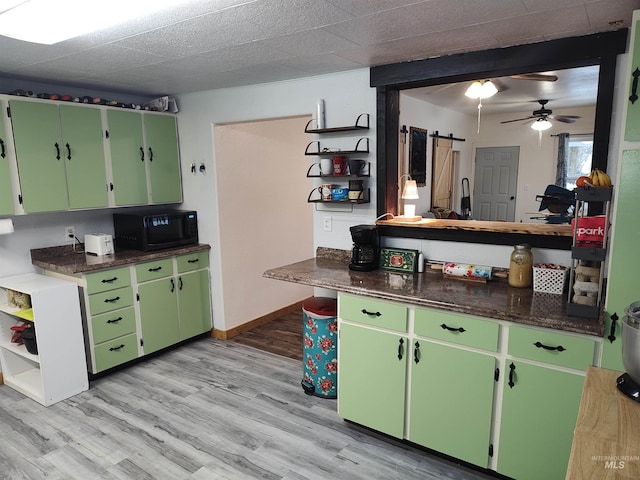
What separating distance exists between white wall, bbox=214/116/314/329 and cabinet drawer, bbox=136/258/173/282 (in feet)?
1.59

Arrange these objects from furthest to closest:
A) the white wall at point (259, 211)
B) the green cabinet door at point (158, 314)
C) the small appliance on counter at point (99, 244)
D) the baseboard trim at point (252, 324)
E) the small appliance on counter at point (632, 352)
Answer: the baseboard trim at point (252, 324) < the white wall at point (259, 211) < the green cabinet door at point (158, 314) < the small appliance on counter at point (99, 244) < the small appliance on counter at point (632, 352)

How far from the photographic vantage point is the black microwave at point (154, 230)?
353 cm

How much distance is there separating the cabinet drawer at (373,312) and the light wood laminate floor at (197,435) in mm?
750

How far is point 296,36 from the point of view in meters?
2.14

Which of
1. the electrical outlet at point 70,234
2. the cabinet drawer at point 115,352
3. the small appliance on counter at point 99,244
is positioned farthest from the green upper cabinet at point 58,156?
the cabinet drawer at point 115,352

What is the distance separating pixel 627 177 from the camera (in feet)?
5.37

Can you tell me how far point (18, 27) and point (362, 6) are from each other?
153cm

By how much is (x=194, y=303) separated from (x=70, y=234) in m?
1.20

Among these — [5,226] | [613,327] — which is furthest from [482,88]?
[5,226]

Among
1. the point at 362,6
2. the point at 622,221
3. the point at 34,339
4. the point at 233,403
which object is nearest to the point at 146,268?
the point at 34,339

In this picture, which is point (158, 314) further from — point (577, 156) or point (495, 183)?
point (577, 156)

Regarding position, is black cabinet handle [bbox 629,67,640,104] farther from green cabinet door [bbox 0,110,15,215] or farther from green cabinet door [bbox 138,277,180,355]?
green cabinet door [bbox 0,110,15,215]

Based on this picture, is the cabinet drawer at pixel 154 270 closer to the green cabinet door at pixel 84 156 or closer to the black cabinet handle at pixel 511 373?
the green cabinet door at pixel 84 156

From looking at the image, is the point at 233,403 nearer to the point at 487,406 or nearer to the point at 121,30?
the point at 487,406
